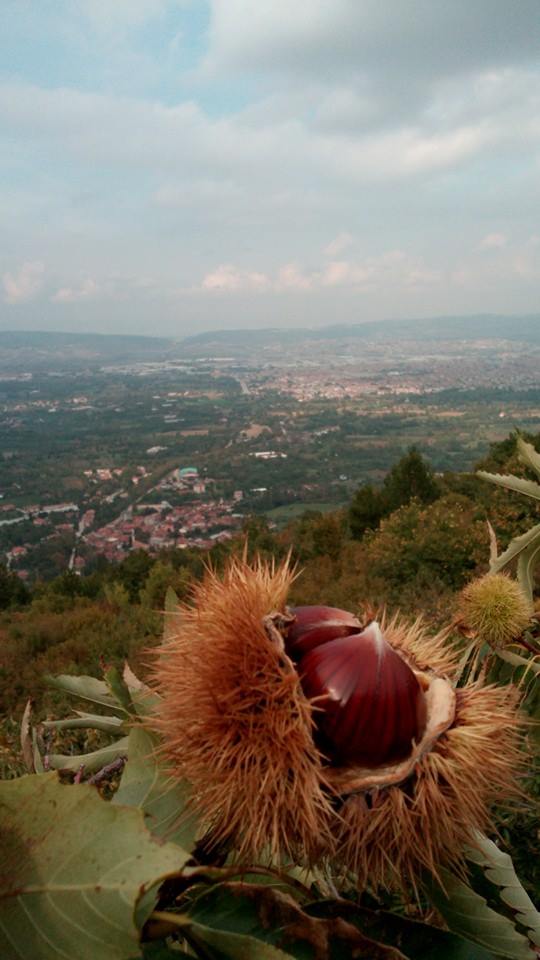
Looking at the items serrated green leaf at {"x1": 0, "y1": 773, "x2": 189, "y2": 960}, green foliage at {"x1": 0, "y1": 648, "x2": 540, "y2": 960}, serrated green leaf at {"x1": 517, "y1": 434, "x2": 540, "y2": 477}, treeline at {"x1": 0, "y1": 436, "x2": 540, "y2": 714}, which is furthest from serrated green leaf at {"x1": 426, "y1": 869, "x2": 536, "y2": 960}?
treeline at {"x1": 0, "y1": 436, "x2": 540, "y2": 714}

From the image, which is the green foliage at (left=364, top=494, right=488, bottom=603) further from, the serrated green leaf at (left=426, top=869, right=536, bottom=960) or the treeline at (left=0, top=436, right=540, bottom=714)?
the serrated green leaf at (left=426, top=869, right=536, bottom=960)

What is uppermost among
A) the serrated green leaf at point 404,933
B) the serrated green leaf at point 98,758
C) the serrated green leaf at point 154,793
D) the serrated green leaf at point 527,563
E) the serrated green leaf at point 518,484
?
the serrated green leaf at point 518,484

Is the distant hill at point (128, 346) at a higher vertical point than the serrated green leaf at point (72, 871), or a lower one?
higher

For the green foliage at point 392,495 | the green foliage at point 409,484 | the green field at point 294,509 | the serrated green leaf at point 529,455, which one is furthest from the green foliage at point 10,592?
the serrated green leaf at point 529,455

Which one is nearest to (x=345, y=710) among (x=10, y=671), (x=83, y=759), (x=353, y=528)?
(x=83, y=759)

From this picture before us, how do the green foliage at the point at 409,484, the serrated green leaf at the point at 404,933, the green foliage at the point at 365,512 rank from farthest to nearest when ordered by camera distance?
the green foliage at the point at 409,484
the green foliage at the point at 365,512
the serrated green leaf at the point at 404,933

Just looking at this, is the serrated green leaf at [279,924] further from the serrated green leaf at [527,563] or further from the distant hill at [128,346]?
the distant hill at [128,346]

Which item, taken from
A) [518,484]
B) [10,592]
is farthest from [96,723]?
[10,592]
